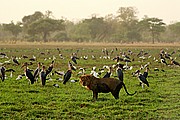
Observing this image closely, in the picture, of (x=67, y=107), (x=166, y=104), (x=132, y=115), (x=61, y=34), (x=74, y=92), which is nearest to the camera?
(x=132, y=115)

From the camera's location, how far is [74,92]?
Answer: 14.0 m

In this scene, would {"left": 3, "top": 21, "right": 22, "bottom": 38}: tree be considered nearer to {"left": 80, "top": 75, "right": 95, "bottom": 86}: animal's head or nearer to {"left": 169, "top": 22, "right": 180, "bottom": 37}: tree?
{"left": 169, "top": 22, "right": 180, "bottom": 37}: tree

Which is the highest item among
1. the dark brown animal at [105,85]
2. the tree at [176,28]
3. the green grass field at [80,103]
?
the tree at [176,28]

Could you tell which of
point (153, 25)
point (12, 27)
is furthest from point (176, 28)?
point (12, 27)

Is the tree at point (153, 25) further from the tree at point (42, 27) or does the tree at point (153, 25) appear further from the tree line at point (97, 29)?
the tree at point (42, 27)

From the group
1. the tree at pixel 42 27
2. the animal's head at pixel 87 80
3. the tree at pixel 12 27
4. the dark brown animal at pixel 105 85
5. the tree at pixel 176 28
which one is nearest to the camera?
the dark brown animal at pixel 105 85

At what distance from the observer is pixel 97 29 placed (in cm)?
9231

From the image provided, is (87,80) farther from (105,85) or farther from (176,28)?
(176,28)

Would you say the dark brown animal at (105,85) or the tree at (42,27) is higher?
the tree at (42,27)

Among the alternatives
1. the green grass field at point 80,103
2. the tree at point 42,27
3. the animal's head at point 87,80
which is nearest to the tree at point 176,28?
the tree at point 42,27

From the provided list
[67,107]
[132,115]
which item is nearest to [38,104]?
[67,107]

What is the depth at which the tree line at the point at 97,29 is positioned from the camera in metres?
80.3

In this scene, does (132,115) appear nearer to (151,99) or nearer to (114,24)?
(151,99)

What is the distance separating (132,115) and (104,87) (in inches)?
82.5
